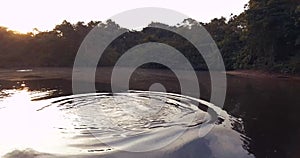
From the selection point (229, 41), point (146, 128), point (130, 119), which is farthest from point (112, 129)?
point (229, 41)

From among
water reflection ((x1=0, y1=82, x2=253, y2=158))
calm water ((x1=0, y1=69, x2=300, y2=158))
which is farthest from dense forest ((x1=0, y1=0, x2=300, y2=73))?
water reflection ((x1=0, y1=82, x2=253, y2=158))

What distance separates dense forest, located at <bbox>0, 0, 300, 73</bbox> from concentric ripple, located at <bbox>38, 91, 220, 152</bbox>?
500 inches

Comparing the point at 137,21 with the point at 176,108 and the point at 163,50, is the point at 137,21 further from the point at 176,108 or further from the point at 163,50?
the point at 163,50

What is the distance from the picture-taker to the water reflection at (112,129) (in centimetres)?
542

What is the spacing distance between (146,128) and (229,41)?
28726 millimetres

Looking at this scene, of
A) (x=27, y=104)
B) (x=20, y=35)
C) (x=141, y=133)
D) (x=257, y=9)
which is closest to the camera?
(x=141, y=133)

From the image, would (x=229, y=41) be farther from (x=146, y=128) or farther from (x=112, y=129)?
(x=112, y=129)

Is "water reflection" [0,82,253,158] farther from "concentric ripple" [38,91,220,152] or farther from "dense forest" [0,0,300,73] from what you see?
"dense forest" [0,0,300,73]

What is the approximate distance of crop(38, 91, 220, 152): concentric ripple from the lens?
5.84 metres

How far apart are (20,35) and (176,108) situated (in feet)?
129

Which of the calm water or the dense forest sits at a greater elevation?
the dense forest

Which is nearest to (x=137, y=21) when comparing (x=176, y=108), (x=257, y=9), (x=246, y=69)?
(x=176, y=108)

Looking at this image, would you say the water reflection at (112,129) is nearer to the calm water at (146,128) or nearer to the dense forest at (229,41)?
the calm water at (146,128)

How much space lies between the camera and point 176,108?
9.05 m
